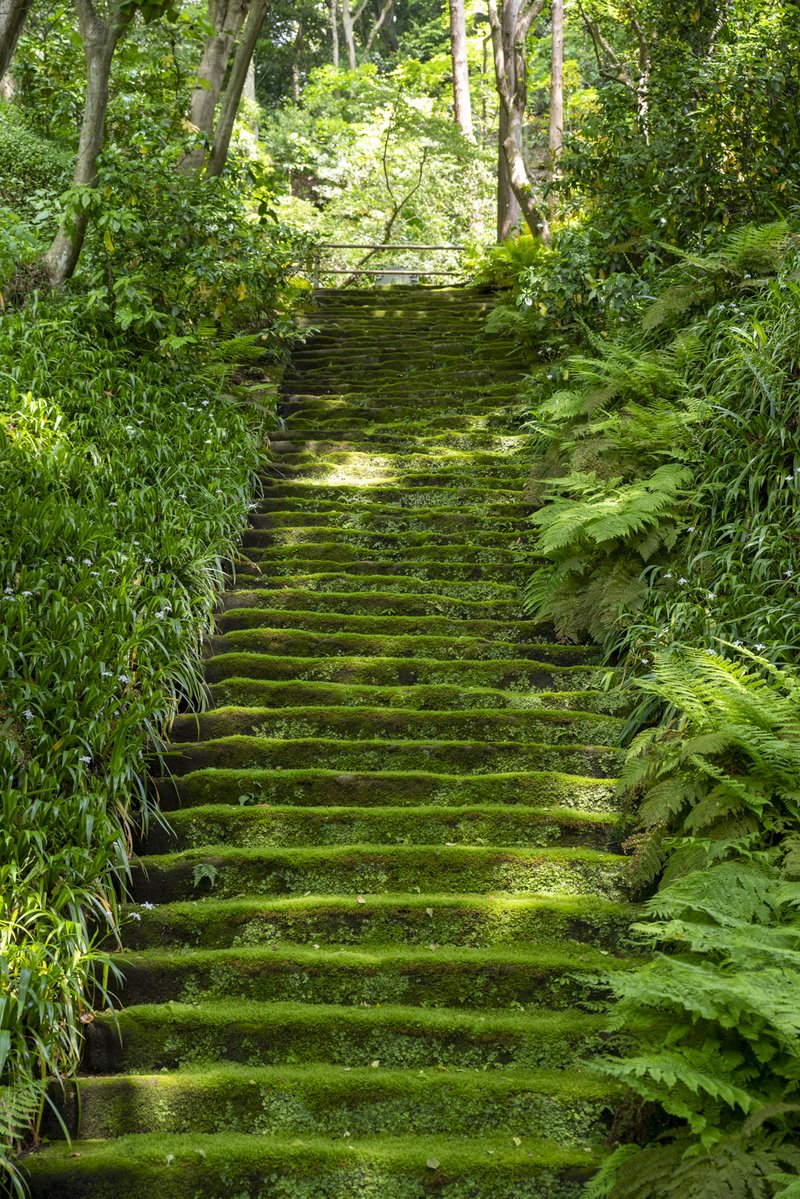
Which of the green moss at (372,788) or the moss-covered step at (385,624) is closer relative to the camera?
the green moss at (372,788)

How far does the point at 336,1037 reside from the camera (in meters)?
3.20

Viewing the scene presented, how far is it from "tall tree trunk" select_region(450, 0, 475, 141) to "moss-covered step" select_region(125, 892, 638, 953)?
54.9 ft

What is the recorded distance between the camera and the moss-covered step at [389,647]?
17.5 feet

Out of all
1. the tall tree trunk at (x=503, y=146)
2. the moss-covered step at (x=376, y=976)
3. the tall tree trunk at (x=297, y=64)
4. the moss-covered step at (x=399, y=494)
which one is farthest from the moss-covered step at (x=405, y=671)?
the tall tree trunk at (x=297, y=64)

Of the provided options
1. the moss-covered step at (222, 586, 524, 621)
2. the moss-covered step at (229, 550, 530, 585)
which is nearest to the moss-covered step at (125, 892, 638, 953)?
the moss-covered step at (222, 586, 524, 621)

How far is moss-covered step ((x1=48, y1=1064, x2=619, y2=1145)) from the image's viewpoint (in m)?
2.88

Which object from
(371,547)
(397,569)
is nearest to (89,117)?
(371,547)

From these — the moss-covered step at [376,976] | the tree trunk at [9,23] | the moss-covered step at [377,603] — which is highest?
the tree trunk at [9,23]

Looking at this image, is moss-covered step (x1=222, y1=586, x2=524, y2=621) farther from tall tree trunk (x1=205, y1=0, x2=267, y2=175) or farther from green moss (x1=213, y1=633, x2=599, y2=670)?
tall tree trunk (x1=205, y1=0, x2=267, y2=175)

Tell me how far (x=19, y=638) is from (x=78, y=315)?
353 cm

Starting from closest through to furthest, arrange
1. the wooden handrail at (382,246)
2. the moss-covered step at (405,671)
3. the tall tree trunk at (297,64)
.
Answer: the moss-covered step at (405,671), the wooden handrail at (382,246), the tall tree trunk at (297,64)

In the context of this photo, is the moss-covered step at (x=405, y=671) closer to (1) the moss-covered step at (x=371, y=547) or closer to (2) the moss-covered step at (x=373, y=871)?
(1) the moss-covered step at (x=371, y=547)

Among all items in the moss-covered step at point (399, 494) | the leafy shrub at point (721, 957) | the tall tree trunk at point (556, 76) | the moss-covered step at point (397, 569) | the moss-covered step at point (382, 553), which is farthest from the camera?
the tall tree trunk at point (556, 76)

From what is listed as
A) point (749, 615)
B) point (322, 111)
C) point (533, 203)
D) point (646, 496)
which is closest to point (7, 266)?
point (646, 496)
